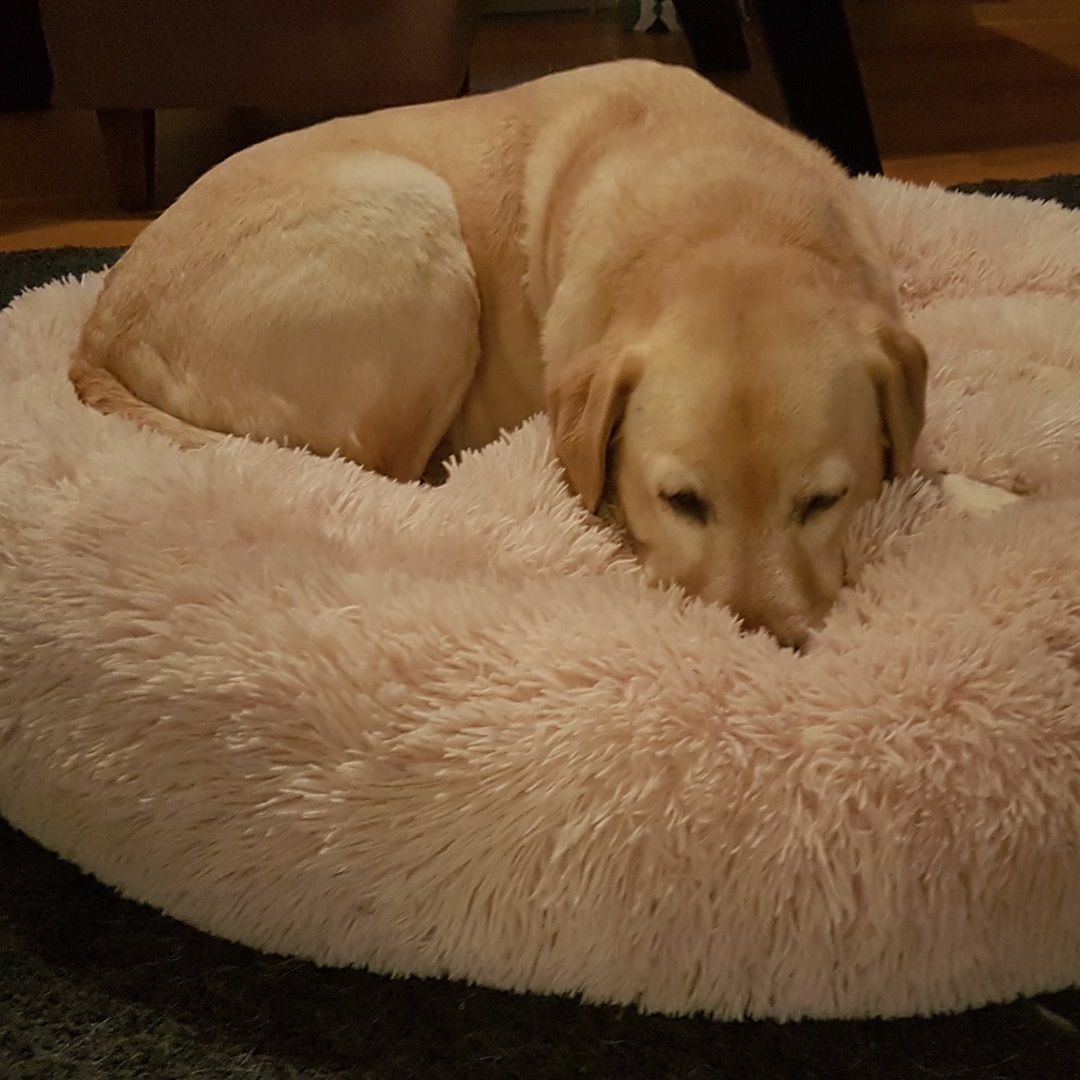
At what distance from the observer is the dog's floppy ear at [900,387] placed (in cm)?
134

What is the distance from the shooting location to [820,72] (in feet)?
8.56

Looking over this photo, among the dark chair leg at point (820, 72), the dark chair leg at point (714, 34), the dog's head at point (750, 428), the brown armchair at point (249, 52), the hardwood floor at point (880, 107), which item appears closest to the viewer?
the dog's head at point (750, 428)

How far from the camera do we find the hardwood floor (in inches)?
127

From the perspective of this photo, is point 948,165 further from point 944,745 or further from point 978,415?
point 944,745

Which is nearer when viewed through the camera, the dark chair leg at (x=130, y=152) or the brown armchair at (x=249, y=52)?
the brown armchair at (x=249, y=52)

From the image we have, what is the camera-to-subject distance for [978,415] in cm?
156

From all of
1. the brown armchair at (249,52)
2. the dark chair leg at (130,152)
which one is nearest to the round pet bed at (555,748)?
the brown armchair at (249,52)

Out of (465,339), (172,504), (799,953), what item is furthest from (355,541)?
(799,953)

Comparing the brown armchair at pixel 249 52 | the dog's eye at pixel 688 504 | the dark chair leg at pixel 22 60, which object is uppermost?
the dog's eye at pixel 688 504

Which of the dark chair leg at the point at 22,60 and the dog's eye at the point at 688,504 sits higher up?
the dog's eye at the point at 688,504

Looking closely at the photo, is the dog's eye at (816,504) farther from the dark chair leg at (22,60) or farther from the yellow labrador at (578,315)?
the dark chair leg at (22,60)

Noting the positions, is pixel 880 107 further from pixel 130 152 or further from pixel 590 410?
pixel 590 410

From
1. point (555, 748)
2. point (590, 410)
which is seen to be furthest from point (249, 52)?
point (555, 748)

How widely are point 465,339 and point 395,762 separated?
2.62 feet
